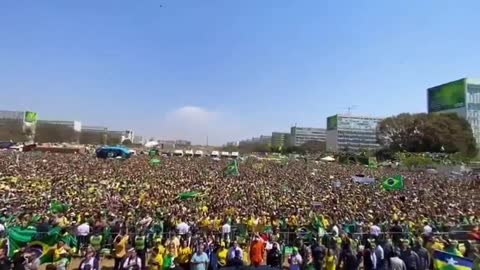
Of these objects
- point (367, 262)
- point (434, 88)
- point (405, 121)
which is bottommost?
point (367, 262)

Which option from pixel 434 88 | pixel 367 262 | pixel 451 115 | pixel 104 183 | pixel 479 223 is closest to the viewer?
pixel 367 262

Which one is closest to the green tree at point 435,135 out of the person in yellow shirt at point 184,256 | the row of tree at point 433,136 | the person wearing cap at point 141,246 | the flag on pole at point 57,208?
the row of tree at point 433,136

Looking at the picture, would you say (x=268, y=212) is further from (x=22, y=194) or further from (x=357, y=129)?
(x=357, y=129)

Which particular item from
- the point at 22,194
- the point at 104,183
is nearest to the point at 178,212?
the point at 22,194

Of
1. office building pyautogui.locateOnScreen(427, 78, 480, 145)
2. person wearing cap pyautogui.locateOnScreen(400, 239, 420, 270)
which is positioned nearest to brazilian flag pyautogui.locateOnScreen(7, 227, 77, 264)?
person wearing cap pyautogui.locateOnScreen(400, 239, 420, 270)

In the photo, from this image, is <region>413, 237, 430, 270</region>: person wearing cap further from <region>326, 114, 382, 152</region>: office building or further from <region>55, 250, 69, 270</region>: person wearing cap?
<region>326, 114, 382, 152</region>: office building

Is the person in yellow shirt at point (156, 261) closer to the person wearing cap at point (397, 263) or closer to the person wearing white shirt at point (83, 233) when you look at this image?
the person wearing white shirt at point (83, 233)

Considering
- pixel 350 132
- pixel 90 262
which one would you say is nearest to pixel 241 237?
pixel 90 262
